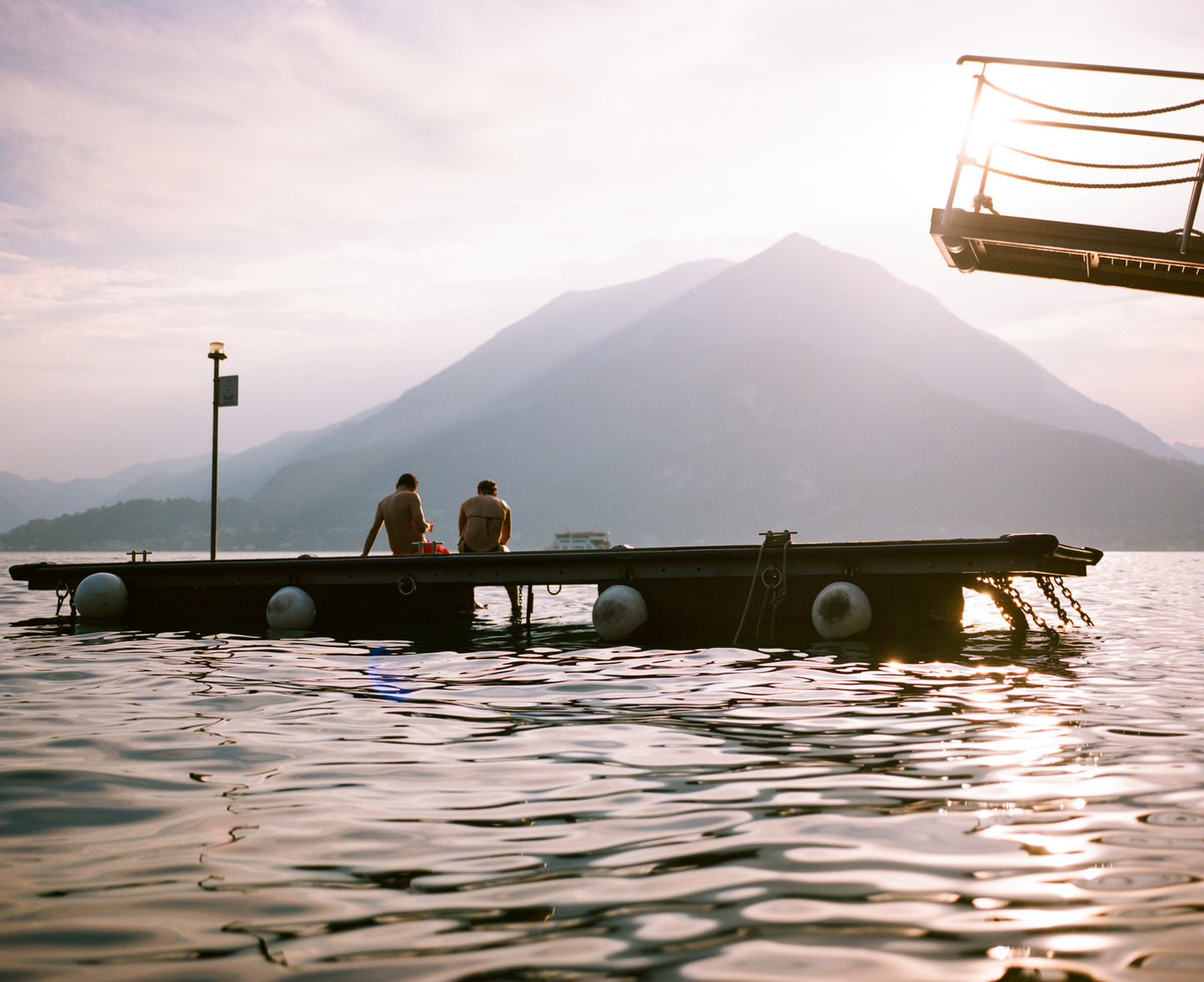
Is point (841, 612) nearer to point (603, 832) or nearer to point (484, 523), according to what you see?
point (484, 523)

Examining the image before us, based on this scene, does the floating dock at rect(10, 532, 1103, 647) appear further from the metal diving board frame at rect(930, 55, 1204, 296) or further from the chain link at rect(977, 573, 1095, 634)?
the metal diving board frame at rect(930, 55, 1204, 296)

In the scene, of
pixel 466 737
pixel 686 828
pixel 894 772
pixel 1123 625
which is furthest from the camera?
pixel 1123 625

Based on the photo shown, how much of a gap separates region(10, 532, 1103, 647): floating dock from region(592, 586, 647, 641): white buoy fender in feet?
0.09

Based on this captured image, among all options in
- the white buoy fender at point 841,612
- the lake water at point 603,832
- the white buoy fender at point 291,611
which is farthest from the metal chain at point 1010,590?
the white buoy fender at point 291,611

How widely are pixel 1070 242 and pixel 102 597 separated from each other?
48.4ft

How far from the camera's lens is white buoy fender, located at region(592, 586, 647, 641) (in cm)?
1291

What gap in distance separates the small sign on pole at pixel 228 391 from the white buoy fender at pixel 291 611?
517 cm

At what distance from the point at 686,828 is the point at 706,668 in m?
5.95

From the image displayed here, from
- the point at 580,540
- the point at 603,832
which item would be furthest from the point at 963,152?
the point at 580,540

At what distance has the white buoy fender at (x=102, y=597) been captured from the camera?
50.9ft

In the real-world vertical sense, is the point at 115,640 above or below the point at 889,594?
below

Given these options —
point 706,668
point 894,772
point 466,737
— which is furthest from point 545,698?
point 894,772

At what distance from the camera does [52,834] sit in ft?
14.0

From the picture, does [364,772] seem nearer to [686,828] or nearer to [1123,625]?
[686,828]
